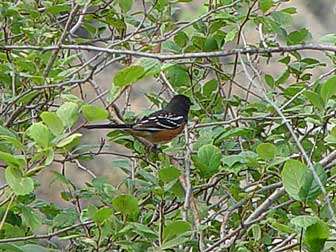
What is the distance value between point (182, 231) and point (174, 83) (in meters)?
0.75

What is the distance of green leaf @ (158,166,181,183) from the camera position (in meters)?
1.15

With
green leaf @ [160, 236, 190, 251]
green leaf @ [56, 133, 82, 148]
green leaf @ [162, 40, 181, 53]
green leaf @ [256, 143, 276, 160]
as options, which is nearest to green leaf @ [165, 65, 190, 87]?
green leaf @ [162, 40, 181, 53]

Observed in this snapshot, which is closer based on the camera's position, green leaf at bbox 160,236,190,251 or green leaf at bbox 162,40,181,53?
green leaf at bbox 160,236,190,251

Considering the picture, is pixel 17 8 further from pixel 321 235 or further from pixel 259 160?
pixel 321 235

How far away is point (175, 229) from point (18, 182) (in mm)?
257

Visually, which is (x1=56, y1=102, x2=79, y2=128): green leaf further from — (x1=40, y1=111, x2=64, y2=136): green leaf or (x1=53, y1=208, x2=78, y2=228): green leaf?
(x1=53, y1=208, x2=78, y2=228): green leaf

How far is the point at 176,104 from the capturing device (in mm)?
2000

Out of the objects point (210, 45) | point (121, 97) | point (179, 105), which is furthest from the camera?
point (121, 97)

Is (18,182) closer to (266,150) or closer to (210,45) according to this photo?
(266,150)

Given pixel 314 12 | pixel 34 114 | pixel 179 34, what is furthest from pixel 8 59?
pixel 314 12

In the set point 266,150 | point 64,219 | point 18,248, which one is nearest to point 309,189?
point 266,150

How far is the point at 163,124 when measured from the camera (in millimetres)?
2201

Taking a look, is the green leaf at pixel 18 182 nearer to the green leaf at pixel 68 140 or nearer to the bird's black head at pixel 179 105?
the green leaf at pixel 68 140

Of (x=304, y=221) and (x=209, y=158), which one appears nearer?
(x=304, y=221)
